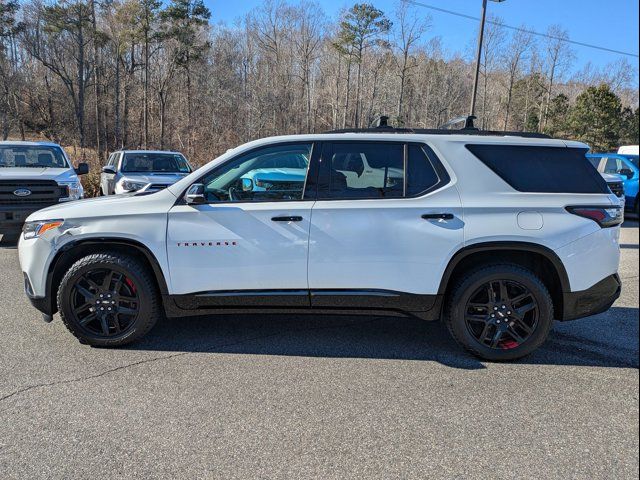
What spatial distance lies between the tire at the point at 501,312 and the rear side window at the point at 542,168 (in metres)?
0.70

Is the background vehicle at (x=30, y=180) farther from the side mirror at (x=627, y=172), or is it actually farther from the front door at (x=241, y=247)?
the side mirror at (x=627, y=172)

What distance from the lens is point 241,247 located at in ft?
12.2

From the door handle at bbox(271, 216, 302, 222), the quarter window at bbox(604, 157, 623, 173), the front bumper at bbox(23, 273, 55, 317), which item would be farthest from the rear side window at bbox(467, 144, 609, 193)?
the quarter window at bbox(604, 157, 623, 173)

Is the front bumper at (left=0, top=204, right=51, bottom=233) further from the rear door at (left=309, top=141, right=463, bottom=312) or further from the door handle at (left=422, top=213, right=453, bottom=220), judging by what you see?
the door handle at (left=422, top=213, right=453, bottom=220)

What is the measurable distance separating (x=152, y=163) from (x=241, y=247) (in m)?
9.05

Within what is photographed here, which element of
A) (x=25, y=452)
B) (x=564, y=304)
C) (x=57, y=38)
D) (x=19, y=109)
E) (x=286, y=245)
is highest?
(x=57, y=38)

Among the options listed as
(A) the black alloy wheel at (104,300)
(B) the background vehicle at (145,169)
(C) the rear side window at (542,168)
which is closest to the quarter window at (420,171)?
(C) the rear side window at (542,168)

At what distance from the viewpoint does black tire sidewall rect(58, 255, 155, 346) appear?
12.5 feet

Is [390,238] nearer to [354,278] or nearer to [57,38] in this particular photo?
[354,278]

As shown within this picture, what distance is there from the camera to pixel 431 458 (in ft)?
8.28

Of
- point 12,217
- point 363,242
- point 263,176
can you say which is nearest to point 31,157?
point 12,217

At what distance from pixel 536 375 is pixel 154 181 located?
29.8 ft

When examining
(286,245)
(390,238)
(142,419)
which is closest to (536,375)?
(390,238)

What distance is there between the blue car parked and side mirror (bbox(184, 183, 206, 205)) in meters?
14.1
